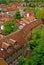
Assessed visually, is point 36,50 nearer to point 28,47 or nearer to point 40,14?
point 28,47

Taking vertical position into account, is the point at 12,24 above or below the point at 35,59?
below

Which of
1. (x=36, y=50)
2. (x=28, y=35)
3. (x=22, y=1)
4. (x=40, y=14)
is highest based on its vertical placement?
(x=36, y=50)

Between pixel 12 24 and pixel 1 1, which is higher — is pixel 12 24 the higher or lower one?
the higher one

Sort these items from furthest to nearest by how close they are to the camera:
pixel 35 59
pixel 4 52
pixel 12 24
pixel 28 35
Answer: pixel 12 24 < pixel 28 35 < pixel 4 52 < pixel 35 59

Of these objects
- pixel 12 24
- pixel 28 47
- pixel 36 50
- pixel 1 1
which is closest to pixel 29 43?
pixel 28 47

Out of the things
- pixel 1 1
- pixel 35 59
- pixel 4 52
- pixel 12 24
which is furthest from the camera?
pixel 1 1

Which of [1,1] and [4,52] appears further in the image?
[1,1]

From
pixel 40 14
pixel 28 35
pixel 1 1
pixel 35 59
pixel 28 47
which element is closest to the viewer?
pixel 35 59

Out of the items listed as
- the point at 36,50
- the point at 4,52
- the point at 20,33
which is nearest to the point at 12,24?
the point at 20,33

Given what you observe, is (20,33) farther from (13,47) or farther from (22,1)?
(22,1)
